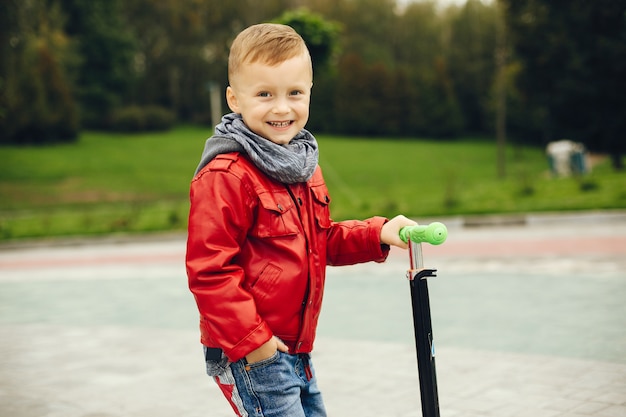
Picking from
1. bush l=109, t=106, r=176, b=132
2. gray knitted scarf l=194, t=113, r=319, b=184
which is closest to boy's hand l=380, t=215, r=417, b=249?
gray knitted scarf l=194, t=113, r=319, b=184

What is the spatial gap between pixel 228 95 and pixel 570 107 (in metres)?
26.2

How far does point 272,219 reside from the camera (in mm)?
2395

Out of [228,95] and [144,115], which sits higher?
[144,115]

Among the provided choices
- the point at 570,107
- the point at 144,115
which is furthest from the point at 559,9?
the point at 144,115

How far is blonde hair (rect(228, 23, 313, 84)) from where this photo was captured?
Result: 2.38 m

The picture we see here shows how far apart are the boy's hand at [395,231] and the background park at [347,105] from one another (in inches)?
470

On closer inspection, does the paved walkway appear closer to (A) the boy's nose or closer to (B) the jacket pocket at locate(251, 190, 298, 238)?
(B) the jacket pocket at locate(251, 190, 298, 238)

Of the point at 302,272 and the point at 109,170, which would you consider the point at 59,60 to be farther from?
the point at 302,272

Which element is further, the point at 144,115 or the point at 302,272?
the point at 144,115

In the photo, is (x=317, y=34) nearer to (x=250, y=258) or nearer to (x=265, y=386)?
(x=250, y=258)

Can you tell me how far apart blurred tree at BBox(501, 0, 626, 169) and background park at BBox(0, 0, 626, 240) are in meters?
0.06

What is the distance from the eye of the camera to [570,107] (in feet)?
88.9

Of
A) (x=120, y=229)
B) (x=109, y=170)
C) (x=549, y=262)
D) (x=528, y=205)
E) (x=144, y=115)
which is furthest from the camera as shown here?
(x=144, y=115)

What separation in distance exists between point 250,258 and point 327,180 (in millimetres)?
32391
